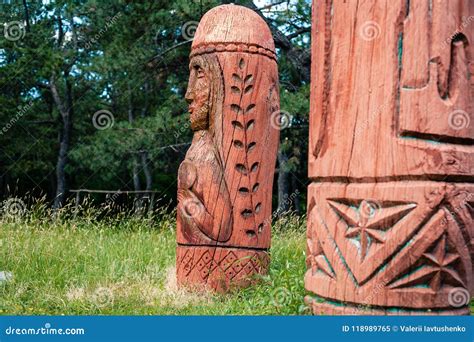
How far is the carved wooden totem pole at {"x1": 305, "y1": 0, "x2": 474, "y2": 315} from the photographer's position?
2.71 m

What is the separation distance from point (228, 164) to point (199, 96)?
29.5 inches

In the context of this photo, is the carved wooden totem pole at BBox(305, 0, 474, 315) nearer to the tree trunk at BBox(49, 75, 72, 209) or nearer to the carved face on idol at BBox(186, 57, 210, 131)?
the carved face on idol at BBox(186, 57, 210, 131)

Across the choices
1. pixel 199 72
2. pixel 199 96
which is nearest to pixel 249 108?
pixel 199 96

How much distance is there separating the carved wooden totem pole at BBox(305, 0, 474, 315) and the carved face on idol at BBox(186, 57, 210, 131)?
253 centimetres

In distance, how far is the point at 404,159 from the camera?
271 cm

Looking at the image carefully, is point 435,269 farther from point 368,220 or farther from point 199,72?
point 199,72

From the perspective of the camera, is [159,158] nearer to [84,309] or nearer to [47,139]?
[47,139]

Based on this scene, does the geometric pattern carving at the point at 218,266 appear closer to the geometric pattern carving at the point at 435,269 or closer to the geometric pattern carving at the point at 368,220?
the geometric pattern carving at the point at 368,220

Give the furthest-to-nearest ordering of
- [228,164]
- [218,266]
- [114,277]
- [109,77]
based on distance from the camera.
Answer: [109,77] < [114,277] < [228,164] < [218,266]

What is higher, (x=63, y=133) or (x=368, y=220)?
(x=63, y=133)

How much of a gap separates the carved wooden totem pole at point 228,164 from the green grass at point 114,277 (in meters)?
0.26

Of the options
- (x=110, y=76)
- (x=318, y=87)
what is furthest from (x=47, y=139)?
(x=318, y=87)

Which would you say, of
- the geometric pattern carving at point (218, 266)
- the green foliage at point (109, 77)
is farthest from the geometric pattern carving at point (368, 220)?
the green foliage at point (109, 77)

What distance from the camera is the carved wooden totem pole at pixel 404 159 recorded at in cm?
271
